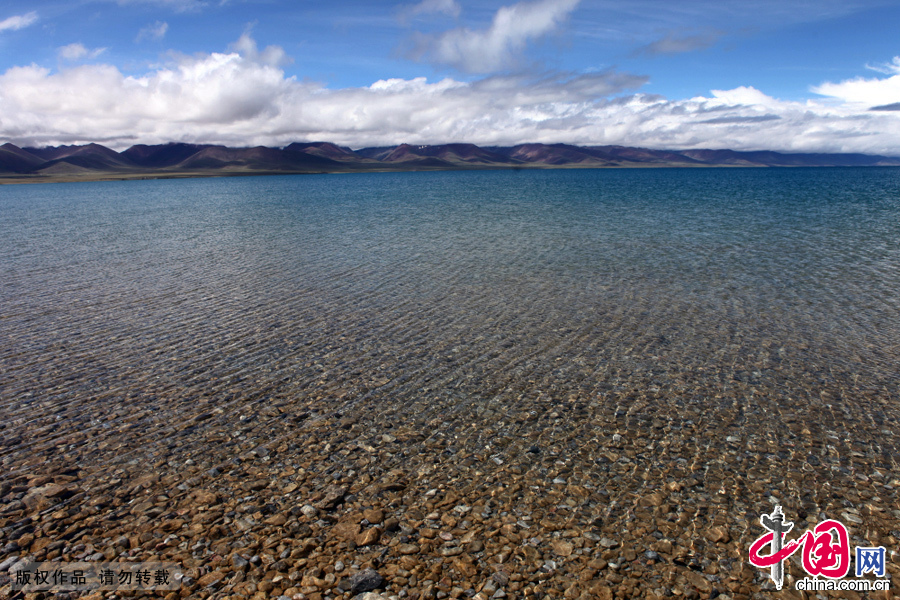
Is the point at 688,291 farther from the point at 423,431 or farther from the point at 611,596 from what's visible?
the point at 611,596

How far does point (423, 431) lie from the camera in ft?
33.7

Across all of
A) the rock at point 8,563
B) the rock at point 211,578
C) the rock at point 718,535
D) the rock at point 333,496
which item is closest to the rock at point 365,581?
the rock at point 333,496

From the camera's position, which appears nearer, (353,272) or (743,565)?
(743,565)

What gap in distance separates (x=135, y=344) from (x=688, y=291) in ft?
65.9

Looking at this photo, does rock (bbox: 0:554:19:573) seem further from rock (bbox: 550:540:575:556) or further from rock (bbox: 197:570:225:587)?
rock (bbox: 550:540:575:556)

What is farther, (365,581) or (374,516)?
(374,516)

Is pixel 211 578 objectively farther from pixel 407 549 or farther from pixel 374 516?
pixel 407 549

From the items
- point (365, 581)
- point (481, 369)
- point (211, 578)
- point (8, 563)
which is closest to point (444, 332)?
point (481, 369)

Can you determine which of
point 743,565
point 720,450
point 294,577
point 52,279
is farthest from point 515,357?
point 52,279

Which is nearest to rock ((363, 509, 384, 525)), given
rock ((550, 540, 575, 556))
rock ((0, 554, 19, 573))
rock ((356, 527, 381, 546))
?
rock ((356, 527, 381, 546))

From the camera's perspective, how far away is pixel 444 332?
1591cm

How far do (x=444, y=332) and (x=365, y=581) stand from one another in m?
9.78

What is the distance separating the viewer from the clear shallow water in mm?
11375

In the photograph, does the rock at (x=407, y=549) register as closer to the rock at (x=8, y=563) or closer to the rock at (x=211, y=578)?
the rock at (x=211, y=578)
